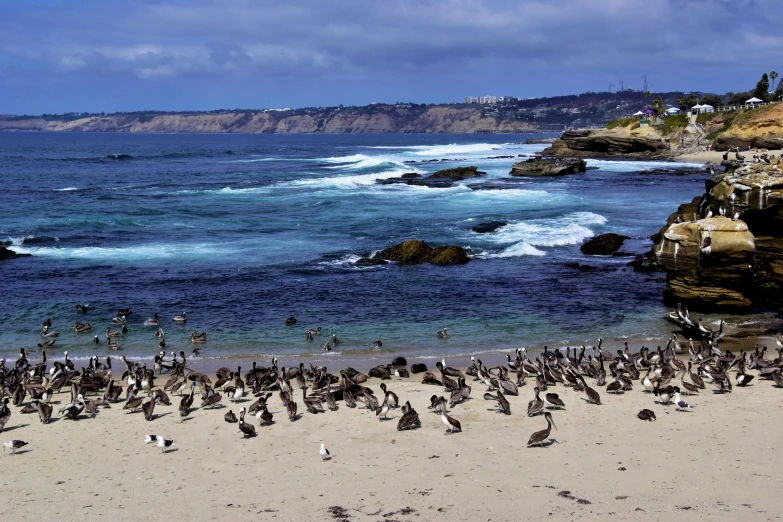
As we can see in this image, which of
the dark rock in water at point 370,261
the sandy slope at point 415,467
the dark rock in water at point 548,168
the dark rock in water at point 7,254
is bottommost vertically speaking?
the sandy slope at point 415,467

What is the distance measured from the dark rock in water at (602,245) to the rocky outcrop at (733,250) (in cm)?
875

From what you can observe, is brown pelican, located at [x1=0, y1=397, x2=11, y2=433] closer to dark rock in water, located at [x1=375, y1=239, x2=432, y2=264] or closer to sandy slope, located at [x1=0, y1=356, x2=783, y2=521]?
sandy slope, located at [x1=0, y1=356, x2=783, y2=521]

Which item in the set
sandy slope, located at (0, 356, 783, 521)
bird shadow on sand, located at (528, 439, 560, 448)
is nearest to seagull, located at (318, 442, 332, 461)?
sandy slope, located at (0, 356, 783, 521)

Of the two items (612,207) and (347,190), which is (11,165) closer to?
(347,190)

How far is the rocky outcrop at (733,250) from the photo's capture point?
23.0 metres

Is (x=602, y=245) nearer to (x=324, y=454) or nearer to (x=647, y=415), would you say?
(x=647, y=415)

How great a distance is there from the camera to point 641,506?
36.8 feet

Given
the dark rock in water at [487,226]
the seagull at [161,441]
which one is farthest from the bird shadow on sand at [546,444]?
the dark rock in water at [487,226]

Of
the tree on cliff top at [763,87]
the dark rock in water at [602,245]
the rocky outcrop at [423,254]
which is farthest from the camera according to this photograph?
the tree on cliff top at [763,87]

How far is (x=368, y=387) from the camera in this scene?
17875mm

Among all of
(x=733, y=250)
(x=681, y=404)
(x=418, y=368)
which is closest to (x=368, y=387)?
(x=418, y=368)

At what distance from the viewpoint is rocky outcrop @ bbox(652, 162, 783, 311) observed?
2295 cm

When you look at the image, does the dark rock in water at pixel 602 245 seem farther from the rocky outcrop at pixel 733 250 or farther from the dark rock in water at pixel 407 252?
the rocky outcrop at pixel 733 250

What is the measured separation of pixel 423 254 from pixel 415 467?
69.9ft
